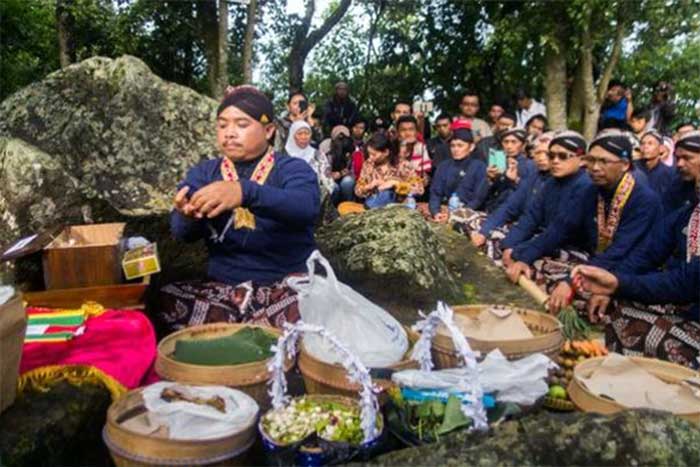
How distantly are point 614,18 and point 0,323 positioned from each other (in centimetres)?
1095

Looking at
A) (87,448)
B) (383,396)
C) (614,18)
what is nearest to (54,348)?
(87,448)

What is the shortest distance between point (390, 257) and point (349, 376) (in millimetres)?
2944

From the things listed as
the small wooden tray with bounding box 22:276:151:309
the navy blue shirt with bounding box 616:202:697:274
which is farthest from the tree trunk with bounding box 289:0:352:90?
the small wooden tray with bounding box 22:276:151:309

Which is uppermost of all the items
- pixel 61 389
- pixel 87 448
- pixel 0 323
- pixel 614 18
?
pixel 614 18

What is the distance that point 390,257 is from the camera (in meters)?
5.13

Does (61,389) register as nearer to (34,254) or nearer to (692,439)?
(34,254)

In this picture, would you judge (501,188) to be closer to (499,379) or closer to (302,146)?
(302,146)

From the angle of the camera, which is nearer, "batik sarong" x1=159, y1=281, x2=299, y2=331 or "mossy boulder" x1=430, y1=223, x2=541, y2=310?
"batik sarong" x1=159, y1=281, x2=299, y2=331

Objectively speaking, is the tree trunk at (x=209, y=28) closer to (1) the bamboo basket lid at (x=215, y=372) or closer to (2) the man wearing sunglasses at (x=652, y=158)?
(2) the man wearing sunglasses at (x=652, y=158)

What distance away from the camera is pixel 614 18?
1081 cm

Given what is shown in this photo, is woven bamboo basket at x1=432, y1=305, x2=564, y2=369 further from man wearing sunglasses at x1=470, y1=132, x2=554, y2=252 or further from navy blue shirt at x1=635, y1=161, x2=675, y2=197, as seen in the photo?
navy blue shirt at x1=635, y1=161, x2=675, y2=197

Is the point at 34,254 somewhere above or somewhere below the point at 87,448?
above

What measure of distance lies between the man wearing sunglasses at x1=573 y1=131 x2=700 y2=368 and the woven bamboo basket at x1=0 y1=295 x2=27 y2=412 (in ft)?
9.51

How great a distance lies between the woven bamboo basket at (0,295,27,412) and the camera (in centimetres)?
218
